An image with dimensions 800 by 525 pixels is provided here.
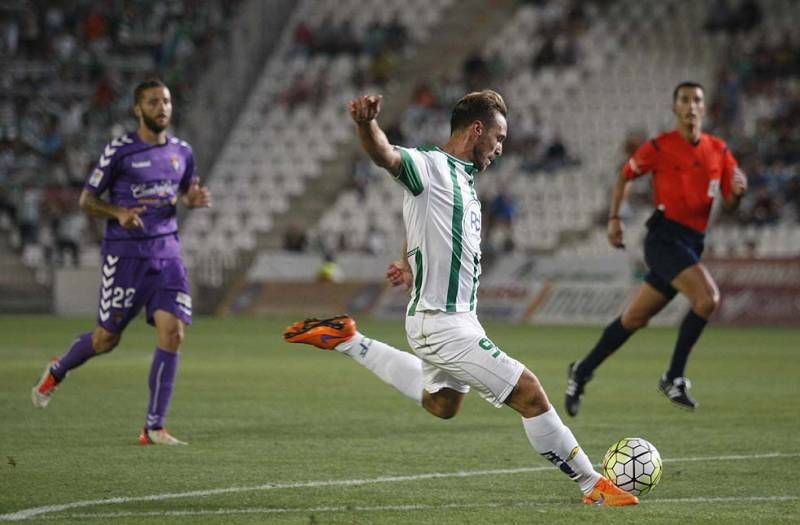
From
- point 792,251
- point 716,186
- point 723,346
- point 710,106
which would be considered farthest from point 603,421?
point 710,106

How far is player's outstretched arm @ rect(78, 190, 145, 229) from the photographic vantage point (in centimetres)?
1014

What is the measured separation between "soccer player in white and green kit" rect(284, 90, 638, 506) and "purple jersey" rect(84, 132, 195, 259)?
3466 mm

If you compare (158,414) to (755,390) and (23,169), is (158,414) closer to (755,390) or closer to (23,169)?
(755,390)

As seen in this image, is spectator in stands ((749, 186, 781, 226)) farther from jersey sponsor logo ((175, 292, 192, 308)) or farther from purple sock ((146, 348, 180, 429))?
purple sock ((146, 348, 180, 429))

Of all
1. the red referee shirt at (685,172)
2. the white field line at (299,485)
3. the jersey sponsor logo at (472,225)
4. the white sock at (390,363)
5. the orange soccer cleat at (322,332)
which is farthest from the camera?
the red referee shirt at (685,172)

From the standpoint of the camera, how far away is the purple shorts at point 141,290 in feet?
34.6

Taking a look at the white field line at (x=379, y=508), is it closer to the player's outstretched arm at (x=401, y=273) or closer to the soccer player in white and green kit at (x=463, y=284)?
the soccer player in white and green kit at (x=463, y=284)

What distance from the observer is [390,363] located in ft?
28.6

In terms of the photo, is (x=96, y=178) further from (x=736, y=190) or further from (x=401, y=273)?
(x=736, y=190)

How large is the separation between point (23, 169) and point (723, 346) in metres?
19.4

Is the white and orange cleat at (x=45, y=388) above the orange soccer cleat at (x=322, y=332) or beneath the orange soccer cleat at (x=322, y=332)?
beneath

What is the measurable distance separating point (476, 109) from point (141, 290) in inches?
154

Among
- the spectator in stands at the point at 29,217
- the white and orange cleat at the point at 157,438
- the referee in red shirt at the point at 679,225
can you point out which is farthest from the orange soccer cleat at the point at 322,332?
the spectator in stands at the point at 29,217

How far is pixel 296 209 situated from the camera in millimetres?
35438
